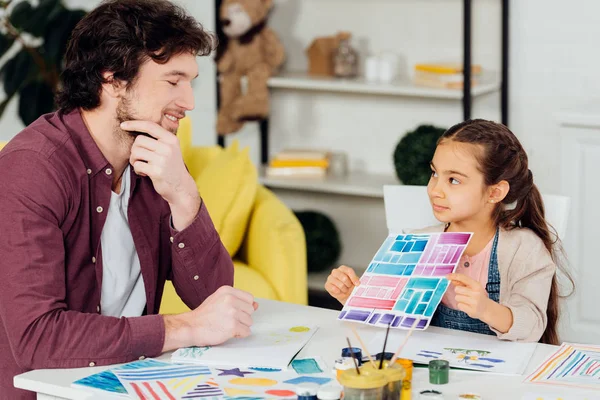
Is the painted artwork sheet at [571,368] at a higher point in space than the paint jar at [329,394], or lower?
lower

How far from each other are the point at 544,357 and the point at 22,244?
0.95 m

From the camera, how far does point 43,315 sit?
5.56ft

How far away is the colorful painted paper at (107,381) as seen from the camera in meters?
1.59

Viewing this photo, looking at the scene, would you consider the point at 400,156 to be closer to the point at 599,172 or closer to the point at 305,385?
the point at 599,172

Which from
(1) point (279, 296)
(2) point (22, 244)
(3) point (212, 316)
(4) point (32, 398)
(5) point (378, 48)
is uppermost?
(5) point (378, 48)

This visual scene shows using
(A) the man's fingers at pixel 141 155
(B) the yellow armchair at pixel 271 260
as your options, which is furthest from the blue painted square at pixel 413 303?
(B) the yellow armchair at pixel 271 260

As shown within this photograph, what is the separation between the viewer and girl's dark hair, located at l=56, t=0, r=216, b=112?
193 cm

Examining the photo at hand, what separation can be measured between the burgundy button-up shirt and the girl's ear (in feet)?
1.94

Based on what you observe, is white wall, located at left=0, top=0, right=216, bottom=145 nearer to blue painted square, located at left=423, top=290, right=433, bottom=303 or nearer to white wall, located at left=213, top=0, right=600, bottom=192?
white wall, located at left=213, top=0, right=600, bottom=192

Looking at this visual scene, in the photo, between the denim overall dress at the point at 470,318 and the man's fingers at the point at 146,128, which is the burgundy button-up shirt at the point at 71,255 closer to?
the man's fingers at the point at 146,128

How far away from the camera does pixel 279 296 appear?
3.24 m

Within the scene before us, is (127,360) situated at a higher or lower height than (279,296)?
higher

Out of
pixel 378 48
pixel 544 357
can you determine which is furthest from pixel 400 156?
pixel 544 357

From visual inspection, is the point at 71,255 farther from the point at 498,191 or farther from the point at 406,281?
the point at 498,191
